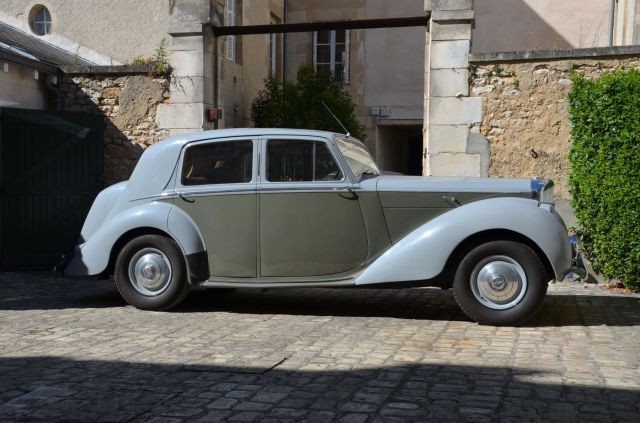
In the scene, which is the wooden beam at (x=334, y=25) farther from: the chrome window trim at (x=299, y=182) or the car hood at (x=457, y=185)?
the car hood at (x=457, y=185)

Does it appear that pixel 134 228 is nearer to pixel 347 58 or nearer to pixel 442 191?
pixel 442 191

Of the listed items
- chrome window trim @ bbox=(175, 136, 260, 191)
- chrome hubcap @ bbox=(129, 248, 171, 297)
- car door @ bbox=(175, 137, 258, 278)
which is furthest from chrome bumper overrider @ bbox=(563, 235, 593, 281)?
chrome hubcap @ bbox=(129, 248, 171, 297)

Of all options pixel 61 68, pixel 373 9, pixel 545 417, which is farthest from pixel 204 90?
pixel 373 9

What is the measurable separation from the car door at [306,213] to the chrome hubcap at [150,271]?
880mm

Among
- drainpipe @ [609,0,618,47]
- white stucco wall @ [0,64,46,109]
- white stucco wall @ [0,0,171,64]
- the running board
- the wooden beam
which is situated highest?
drainpipe @ [609,0,618,47]

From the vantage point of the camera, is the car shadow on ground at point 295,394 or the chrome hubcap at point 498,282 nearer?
the car shadow on ground at point 295,394

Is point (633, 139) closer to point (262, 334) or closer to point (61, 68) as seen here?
point (262, 334)

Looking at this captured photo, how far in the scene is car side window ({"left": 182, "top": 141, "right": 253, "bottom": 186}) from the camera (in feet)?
22.4

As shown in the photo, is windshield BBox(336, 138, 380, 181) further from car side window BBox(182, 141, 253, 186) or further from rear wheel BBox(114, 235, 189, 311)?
rear wheel BBox(114, 235, 189, 311)

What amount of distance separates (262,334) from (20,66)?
6139 mm

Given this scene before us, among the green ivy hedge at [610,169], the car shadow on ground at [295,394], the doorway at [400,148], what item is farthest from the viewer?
the doorway at [400,148]

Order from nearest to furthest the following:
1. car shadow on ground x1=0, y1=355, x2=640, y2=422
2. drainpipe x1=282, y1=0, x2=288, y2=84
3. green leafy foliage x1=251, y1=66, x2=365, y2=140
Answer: car shadow on ground x1=0, y1=355, x2=640, y2=422, green leafy foliage x1=251, y1=66, x2=365, y2=140, drainpipe x1=282, y1=0, x2=288, y2=84

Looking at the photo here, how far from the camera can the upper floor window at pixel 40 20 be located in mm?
12656

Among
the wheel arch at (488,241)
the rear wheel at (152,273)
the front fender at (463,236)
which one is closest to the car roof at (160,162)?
the rear wheel at (152,273)
